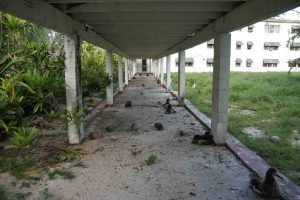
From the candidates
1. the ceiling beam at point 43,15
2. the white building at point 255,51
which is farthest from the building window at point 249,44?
the ceiling beam at point 43,15

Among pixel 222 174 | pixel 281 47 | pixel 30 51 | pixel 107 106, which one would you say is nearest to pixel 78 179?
pixel 222 174

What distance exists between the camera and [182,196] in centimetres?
412

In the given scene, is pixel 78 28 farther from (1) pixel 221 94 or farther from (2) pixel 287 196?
(2) pixel 287 196

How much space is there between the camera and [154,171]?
5.05 metres

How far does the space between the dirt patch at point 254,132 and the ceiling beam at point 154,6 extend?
10.9 feet

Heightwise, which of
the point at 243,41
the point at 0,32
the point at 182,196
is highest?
the point at 243,41

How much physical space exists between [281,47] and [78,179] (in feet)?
128

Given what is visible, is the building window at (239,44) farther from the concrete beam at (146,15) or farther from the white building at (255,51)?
the concrete beam at (146,15)

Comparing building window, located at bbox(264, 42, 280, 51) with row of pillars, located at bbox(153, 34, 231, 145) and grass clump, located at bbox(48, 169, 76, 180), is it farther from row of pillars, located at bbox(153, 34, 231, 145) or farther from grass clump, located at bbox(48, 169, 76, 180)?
grass clump, located at bbox(48, 169, 76, 180)

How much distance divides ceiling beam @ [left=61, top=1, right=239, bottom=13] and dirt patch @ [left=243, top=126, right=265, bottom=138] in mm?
3322

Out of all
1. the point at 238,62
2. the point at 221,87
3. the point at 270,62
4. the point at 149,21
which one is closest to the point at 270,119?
the point at 221,87

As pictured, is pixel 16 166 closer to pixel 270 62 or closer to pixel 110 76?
pixel 110 76

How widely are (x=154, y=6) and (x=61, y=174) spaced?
328 centimetres

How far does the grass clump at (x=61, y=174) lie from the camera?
Result: 15.6 ft
